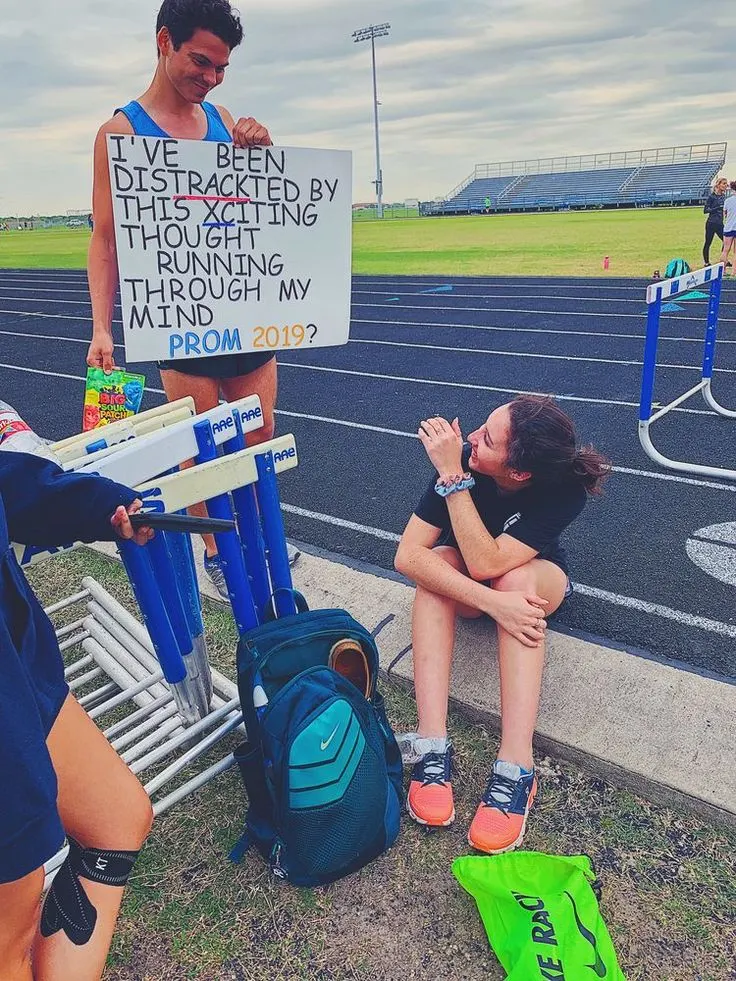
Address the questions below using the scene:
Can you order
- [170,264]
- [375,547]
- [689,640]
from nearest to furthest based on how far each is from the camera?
[170,264] → [689,640] → [375,547]

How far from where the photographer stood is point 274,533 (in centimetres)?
214

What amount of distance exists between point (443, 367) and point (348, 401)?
5.65ft

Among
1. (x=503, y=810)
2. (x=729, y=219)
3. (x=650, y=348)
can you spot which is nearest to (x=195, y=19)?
(x=503, y=810)

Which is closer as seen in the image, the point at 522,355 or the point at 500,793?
the point at 500,793

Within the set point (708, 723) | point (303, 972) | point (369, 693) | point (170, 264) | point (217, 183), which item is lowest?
point (303, 972)

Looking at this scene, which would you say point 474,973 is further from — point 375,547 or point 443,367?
point 443,367

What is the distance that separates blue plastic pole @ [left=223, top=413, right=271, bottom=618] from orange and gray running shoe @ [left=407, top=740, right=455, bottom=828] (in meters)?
0.67

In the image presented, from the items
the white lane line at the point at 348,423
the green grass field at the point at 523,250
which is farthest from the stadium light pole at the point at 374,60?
the white lane line at the point at 348,423

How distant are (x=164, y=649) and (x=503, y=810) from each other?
1.02 meters

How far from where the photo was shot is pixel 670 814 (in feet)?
6.65

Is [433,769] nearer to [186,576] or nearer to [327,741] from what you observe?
[327,741]

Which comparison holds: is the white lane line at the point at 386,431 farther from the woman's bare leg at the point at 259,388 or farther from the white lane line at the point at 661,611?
the woman's bare leg at the point at 259,388

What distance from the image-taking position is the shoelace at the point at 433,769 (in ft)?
6.86

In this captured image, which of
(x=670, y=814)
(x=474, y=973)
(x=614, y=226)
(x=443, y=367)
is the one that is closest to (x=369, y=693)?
(x=474, y=973)
